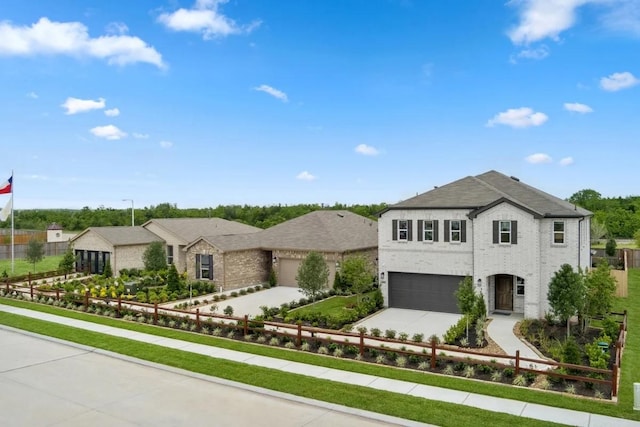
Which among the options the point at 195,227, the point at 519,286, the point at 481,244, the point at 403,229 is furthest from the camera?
the point at 195,227

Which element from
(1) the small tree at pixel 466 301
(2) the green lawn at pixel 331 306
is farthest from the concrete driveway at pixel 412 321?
(2) the green lawn at pixel 331 306

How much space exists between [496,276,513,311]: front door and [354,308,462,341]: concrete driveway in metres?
2.56

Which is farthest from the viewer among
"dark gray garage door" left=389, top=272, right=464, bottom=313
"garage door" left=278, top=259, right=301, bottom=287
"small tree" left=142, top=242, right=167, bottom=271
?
"small tree" left=142, top=242, right=167, bottom=271

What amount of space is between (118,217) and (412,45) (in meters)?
69.9

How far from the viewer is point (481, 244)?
24.0 meters

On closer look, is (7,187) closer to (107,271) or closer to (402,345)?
(107,271)

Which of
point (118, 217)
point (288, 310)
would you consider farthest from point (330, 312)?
point (118, 217)

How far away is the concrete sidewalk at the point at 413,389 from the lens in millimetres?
11424

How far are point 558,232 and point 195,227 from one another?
29.0 meters

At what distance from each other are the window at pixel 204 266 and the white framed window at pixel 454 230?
53.7 ft

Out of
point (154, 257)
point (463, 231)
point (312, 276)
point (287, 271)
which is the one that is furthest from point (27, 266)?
point (463, 231)

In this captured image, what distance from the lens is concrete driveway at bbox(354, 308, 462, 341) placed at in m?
21.2

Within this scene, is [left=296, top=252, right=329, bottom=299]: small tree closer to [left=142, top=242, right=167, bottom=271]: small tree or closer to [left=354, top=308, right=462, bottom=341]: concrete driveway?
[left=354, top=308, right=462, bottom=341]: concrete driveway

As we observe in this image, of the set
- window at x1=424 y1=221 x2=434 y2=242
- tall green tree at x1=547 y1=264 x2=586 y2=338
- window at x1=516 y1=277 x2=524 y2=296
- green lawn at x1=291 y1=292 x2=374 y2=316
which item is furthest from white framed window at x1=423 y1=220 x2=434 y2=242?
tall green tree at x1=547 y1=264 x2=586 y2=338
